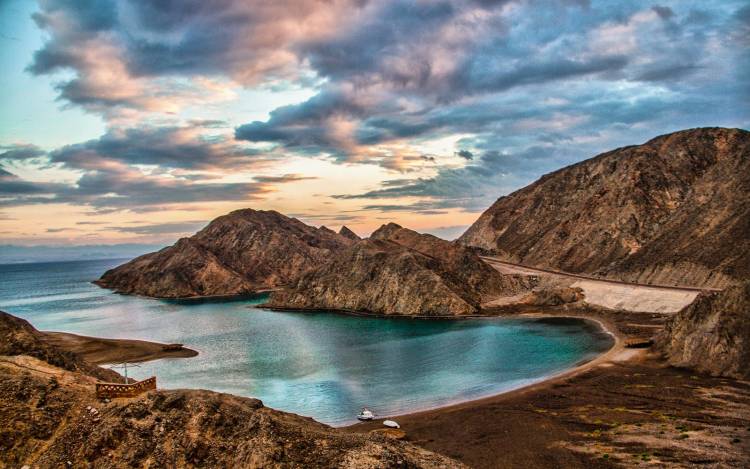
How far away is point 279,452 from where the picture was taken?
22.1 meters

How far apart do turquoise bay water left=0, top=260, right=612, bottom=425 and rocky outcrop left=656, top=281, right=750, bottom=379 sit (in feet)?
43.1

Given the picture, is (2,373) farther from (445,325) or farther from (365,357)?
(445,325)

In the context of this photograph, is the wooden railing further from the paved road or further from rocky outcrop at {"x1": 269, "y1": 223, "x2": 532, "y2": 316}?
rocky outcrop at {"x1": 269, "y1": 223, "x2": 532, "y2": 316}

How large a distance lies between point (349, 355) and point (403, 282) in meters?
52.0

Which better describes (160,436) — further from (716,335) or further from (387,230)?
(387,230)

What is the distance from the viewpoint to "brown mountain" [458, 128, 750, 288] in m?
112

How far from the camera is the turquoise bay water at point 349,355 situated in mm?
61438

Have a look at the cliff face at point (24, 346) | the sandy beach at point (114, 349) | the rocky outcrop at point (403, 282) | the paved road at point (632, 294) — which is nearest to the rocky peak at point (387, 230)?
the rocky outcrop at point (403, 282)

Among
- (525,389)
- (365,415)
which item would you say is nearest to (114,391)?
(365,415)

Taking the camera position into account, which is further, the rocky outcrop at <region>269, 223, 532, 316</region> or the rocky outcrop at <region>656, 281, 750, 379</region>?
the rocky outcrop at <region>269, 223, 532, 316</region>

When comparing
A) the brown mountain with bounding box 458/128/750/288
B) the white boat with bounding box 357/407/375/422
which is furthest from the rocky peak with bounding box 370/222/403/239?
the white boat with bounding box 357/407/375/422

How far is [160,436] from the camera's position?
22781mm

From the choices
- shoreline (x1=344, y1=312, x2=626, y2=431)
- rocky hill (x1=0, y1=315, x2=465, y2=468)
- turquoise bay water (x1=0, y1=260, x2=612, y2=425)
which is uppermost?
rocky hill (x1=0, y1=315, x2=465, y2=468)

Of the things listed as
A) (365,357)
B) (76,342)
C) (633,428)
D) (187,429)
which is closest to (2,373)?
(187,429)
